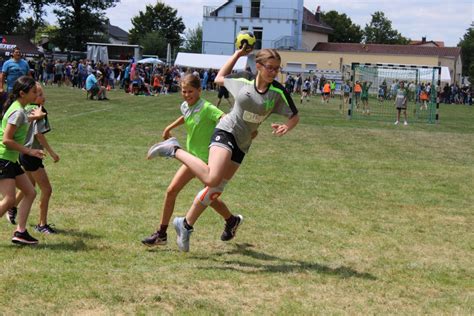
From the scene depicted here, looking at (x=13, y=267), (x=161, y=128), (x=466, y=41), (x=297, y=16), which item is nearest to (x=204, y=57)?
(x=297, y=16)

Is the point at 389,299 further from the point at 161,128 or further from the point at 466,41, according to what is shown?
the point at 466,41

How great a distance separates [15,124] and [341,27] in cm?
10286

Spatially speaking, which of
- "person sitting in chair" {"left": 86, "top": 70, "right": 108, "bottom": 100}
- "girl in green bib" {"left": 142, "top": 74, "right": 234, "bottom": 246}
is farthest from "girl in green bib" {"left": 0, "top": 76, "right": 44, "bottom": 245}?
"person sitting in chair" {"left": 86, "top": 70, "right": 108, "bottom": 100}

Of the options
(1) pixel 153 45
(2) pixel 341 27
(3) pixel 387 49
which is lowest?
(3) pixel 387 49

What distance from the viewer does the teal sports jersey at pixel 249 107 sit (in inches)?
233

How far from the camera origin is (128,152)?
43.4 feet

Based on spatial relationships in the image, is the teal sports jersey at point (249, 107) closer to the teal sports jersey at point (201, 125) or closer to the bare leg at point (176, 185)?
the teal sports jersey at point (201, 125)

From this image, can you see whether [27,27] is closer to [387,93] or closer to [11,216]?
[387,93]

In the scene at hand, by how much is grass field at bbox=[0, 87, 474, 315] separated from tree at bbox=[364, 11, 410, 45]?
351 feet

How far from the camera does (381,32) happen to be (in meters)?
116

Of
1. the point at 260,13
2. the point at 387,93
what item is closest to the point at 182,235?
the point at 387,93

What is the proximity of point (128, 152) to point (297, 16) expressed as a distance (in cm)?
6342

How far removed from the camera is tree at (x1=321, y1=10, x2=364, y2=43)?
104562 mm

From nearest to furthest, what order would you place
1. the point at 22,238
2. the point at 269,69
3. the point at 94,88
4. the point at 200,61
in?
the point at 269,69
the point at 22,238
the point at 94,88
the point at 200,61
